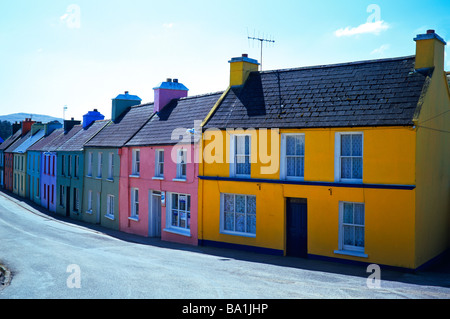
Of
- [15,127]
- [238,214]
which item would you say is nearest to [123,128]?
[238,214]

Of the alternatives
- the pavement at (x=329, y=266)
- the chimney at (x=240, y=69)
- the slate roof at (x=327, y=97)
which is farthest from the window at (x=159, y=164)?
the chimney at (x=240, y=69)

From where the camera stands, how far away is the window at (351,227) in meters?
16.7

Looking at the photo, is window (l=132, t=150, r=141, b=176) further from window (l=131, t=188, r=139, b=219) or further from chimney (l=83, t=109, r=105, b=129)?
chimney (l=83, t=109, r=105, b=129)

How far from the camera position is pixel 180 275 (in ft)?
48.0

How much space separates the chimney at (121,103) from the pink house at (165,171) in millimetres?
6296

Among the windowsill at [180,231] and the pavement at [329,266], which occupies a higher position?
the windowsill at [180,231]

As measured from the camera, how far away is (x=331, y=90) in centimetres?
1889

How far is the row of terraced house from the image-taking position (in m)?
16.0

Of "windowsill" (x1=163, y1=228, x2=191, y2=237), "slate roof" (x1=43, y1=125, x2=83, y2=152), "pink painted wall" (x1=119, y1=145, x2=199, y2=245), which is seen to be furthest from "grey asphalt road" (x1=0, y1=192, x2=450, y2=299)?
"slate roof" (x1=43, y1=125, x2=83, y2=152)

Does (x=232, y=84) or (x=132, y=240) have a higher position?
(x=232, y=84)

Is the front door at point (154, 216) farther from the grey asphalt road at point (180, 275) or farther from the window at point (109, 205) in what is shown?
the window at point (109, 205)

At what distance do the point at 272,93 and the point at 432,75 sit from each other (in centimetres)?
667

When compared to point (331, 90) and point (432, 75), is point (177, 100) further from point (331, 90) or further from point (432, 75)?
point (432, 75)
